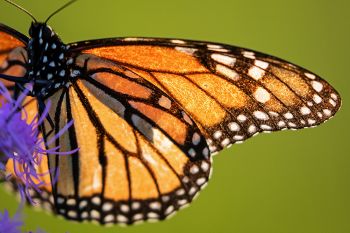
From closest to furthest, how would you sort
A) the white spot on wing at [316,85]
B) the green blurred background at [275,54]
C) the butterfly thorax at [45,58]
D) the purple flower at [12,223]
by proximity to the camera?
the purple flower at [12,223], the butterfly thorax at [45,58], the white spot on wing at [316,85], the green blurred background at [275,54]

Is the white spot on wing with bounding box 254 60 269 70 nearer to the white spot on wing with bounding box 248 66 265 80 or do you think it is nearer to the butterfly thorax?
the white spot on wing with bounding box 248 66 265 80

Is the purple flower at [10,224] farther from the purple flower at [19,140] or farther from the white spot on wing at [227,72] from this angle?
the white spot on wing at [227,72]

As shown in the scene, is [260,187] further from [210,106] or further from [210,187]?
[210,106]

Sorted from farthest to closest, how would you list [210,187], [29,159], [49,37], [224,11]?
1. [224,11]
2. [210,187]
3. [49,37]
4. [29,159]

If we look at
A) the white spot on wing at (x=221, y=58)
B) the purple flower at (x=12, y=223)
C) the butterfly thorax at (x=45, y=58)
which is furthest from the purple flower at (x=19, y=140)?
the white spot on wing at (x=221, y=58)

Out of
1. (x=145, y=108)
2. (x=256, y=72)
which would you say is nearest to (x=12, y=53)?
(x=145, y=108)

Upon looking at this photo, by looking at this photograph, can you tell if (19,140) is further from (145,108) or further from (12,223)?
(145,108)

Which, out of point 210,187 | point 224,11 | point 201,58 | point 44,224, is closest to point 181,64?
point 201,58
